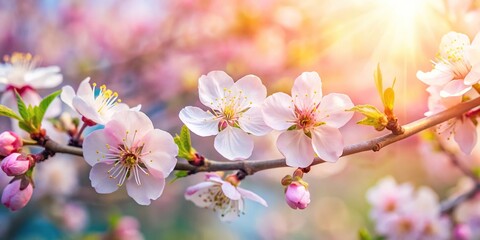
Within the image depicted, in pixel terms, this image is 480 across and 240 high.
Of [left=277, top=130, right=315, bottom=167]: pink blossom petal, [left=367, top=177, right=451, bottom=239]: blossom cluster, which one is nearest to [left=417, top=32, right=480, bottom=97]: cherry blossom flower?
[left=277, top=130, right=315, bottom=167]: pink blossom petal

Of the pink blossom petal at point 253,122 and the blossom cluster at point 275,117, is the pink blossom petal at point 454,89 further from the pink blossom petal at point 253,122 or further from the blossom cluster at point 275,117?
the pink blossom petal at point 253,122

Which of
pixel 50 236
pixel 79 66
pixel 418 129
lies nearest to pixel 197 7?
pixel 79 66

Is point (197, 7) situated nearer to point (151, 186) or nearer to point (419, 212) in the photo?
point (419, 212)

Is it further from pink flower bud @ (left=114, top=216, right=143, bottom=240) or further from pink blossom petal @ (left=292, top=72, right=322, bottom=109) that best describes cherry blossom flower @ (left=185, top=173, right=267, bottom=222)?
pink flower bud @ (left=114, top=216, right=143, bottom=240)

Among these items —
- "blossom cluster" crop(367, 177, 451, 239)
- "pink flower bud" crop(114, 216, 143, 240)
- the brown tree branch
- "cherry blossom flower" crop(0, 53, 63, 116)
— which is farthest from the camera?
"pink flower bud" crop(114, 216, 143, 240)

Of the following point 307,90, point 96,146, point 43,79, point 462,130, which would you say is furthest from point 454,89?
point 43,79

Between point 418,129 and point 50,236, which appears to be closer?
point 418,129
